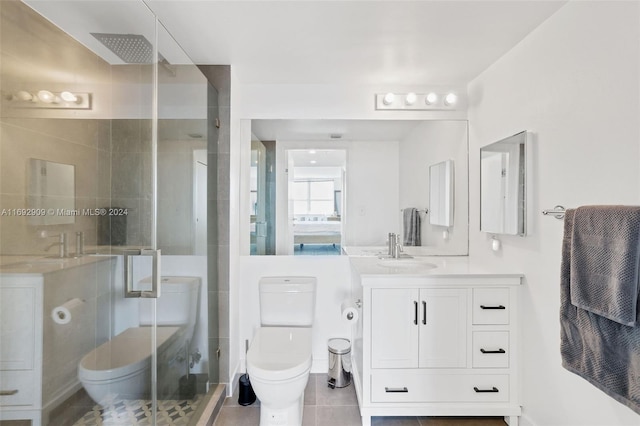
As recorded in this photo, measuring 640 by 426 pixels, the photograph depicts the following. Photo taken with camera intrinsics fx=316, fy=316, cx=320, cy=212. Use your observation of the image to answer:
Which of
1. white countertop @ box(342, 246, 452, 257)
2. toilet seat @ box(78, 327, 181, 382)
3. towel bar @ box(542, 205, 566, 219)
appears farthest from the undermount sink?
toilet seat @ box(78, 327, 181, 382)

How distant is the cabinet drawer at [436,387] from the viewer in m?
1.82

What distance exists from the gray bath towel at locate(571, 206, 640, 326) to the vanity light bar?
1.41m

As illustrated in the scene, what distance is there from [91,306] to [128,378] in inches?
15.6

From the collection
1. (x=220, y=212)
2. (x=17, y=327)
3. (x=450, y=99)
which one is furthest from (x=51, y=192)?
(x=450, y=99)

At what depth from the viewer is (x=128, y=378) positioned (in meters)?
1.43

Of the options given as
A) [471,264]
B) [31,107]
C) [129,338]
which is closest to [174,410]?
[129,338]

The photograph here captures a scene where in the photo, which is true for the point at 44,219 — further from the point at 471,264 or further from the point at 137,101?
the point at 471,264

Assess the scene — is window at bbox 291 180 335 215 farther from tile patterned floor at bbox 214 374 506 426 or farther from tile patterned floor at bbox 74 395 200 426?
tile patterned floor at bbox 74 395 200 426

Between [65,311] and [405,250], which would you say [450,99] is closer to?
[405,250]

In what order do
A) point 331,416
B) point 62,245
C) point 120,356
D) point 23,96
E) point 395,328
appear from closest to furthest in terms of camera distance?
point 23,96, point 62,245, point 120,356, point 395,328, point 331,416

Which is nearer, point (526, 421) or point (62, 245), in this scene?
point (62, 245)

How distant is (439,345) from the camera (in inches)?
71.9

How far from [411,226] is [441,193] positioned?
35 centimetres

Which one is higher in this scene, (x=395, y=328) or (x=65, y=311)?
(x=65, y=311)
